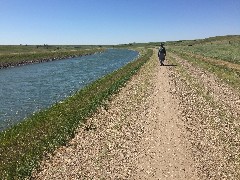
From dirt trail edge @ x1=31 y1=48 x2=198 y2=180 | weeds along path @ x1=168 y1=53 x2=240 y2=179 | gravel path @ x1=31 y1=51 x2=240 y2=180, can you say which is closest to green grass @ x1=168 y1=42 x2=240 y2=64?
weeds along path @ x1=168 y1=53 x2=240 y2=179

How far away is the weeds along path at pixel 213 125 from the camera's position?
14.0 metres

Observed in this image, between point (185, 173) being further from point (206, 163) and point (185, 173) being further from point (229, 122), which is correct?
point (229, 122)

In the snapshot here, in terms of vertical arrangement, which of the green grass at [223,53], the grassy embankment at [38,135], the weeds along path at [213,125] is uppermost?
the green grass at [223,53]

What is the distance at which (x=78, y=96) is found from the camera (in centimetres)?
3084

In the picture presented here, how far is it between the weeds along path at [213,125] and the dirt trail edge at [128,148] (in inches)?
21.5

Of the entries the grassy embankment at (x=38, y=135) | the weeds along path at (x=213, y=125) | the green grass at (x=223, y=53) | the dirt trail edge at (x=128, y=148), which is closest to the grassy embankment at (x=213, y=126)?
the weeds along path at (x=213, y=125)

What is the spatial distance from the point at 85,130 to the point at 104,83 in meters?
19.7

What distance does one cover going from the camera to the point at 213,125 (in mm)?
19422

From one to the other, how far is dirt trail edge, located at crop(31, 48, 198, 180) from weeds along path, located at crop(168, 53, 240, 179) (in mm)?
547

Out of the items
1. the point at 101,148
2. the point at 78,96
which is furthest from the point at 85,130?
the point at 78,96

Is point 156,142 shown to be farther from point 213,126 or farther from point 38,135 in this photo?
point 38,135

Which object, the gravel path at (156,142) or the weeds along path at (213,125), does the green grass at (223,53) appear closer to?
the weeds along path at (213,125)

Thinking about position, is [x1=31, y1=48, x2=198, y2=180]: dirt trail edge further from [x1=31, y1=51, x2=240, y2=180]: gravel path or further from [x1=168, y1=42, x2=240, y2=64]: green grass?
[x1=168, y1=42, x2=240, y2=64]: green grass

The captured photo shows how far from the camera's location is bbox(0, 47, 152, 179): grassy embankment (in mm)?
14773
